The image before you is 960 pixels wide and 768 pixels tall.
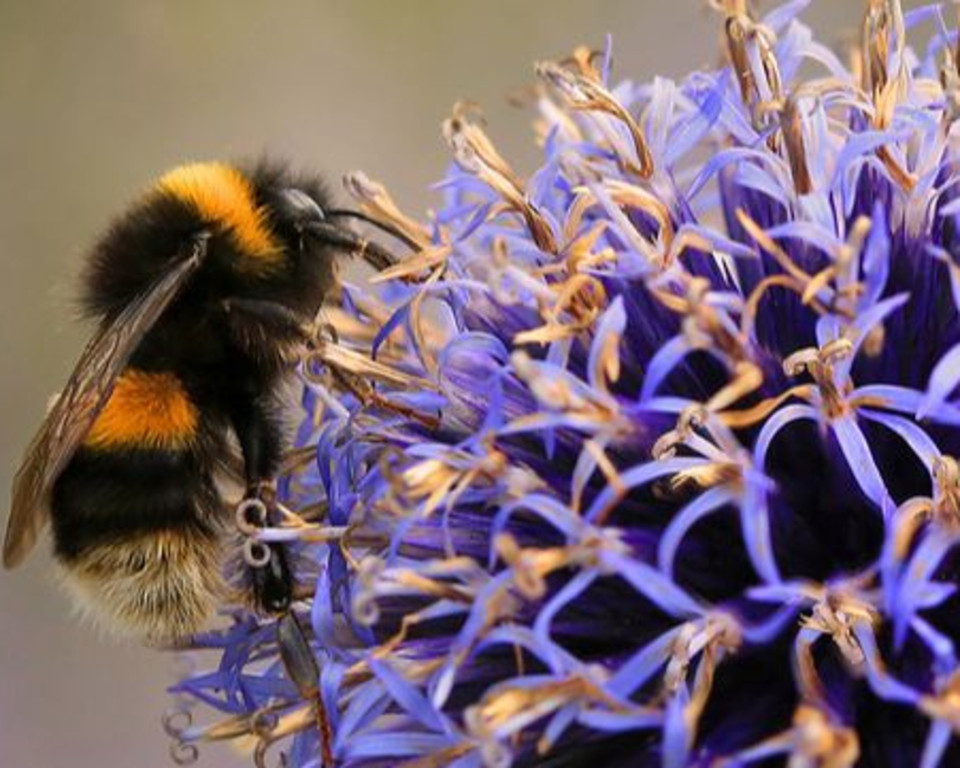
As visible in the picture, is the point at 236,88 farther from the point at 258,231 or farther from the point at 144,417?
the point at 144,417

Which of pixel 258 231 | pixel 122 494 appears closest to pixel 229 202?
pixel 258 231

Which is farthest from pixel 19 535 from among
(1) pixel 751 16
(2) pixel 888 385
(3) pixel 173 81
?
(3) pixel 173 81

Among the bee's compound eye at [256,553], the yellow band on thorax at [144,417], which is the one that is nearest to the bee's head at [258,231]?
the yellow band on thorax at [144,417]

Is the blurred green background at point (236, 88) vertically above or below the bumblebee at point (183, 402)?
above

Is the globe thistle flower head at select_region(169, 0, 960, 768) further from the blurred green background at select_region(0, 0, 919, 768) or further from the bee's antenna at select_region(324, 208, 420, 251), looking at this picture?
the blurred green background at select_region(0, 0, 919, 768)

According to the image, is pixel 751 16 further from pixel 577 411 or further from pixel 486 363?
pixel 577 411

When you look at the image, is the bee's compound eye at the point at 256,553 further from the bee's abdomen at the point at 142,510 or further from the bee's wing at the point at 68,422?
the bee's wing at the point at 68,422
